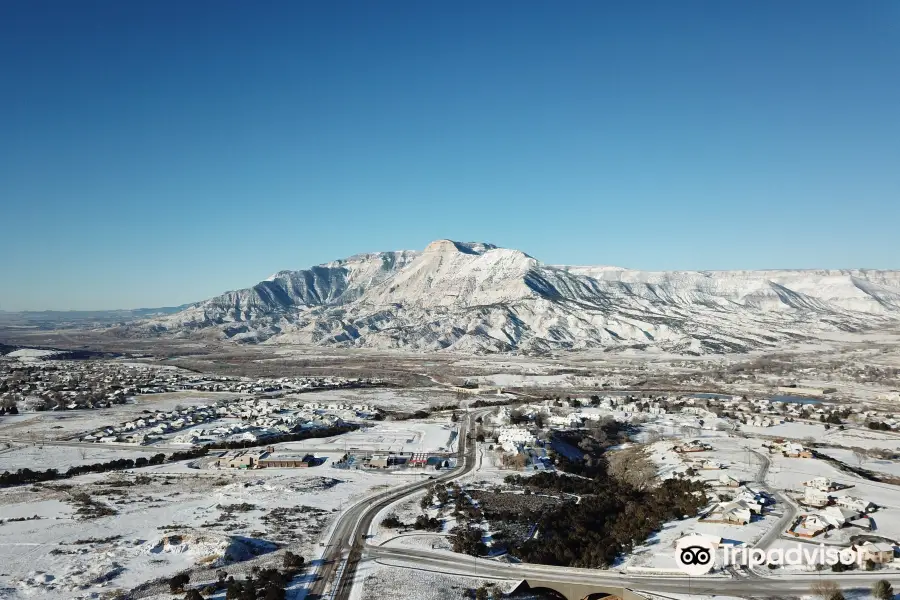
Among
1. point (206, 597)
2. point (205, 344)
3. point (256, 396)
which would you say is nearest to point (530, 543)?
point (206, 597)

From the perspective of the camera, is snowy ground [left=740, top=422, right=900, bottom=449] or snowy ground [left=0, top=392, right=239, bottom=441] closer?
snowy ground [left=740, top=422, right=900, bottom=449]

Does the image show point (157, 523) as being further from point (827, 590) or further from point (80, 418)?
point (80, 418)

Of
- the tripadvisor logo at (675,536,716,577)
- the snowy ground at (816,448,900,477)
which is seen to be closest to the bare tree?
the tripadvisor logo at (675,536,716,577)

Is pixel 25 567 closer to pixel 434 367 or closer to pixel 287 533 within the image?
pixel 287 533

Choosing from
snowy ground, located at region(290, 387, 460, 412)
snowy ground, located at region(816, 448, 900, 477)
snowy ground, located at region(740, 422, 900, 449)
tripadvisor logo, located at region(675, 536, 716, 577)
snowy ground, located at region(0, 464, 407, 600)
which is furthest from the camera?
snowy ground, located at region(290, 387, 460, 412)

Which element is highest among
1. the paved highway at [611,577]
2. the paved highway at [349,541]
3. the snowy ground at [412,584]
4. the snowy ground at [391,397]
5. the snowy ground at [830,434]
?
the snowy ground at [830,434]

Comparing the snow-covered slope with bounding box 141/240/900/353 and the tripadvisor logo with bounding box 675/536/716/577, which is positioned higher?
the snow-covered slope with bounding box 141/240/900/353

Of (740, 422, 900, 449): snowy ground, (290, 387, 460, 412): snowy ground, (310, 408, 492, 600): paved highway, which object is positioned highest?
(740, 422, 900, 449): snowy ground

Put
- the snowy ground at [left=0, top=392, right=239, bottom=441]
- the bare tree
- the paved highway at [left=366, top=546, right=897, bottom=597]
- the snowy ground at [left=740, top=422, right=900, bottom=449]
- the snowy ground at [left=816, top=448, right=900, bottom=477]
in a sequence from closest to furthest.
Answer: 1. the bare tree
2. the paved highway at [left=366, top=546, right=897, bottom=597]
3. the snowy ground at [left=816, top=448, right=900, bottom=477]
4. the snowy ground at [left=740, top=422, right=900, bottom=449]
5. the snowy ground at [left=0, top=392, right=239, bottom=441]

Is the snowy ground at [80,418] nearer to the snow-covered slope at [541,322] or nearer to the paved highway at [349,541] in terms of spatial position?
the paved highway at [349,541]

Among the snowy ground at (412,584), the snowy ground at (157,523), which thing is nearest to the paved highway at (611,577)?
the snowy ground at (412,584)

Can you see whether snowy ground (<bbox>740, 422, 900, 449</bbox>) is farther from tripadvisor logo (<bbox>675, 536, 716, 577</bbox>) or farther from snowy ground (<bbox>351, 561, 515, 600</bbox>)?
snowy ground (<bbox>351, 561, 515, 600</bbox>)
